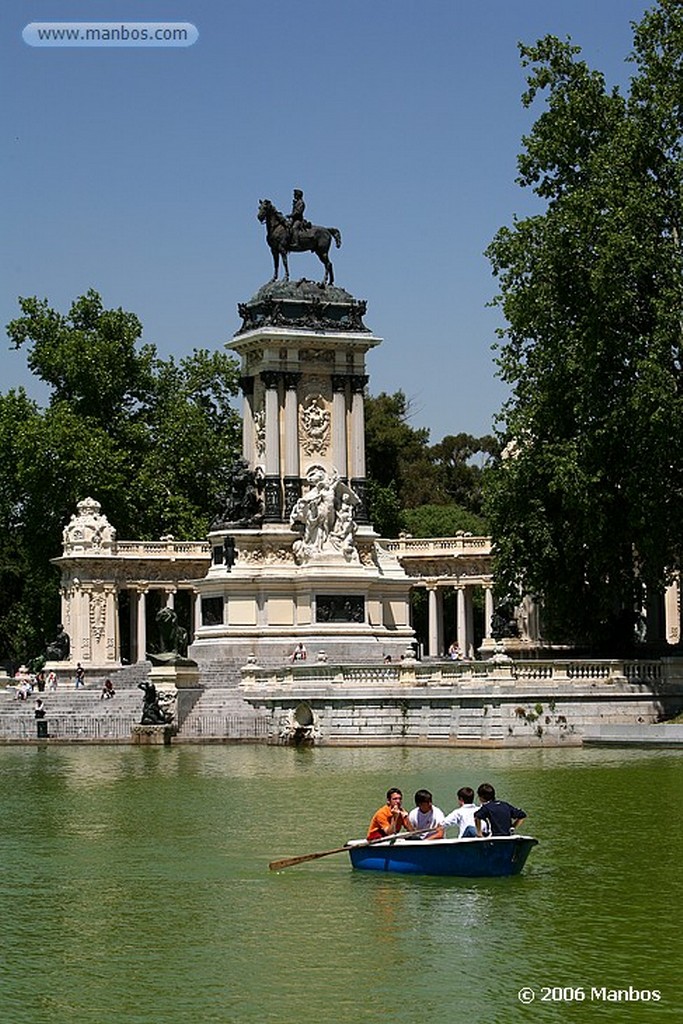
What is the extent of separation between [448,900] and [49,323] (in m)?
69.2

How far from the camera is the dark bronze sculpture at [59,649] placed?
7775cm

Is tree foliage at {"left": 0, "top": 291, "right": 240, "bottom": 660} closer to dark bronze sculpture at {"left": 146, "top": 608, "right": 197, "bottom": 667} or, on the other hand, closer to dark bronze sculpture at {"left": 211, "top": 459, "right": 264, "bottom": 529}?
dark bronze sculpture at {"left": 211, "top": 459, "right": 264, "bottom": 529}

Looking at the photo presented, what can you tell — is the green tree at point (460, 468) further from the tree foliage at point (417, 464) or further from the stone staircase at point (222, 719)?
the stone staircase at point (222, 719)

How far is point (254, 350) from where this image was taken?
66.9m

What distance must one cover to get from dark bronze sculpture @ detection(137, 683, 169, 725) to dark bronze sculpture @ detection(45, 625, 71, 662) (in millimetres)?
25026

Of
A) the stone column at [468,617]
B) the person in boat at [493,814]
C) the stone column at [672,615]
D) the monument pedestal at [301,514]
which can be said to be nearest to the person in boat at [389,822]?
the person in boat at [493,814]

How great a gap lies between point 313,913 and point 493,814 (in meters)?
2.56

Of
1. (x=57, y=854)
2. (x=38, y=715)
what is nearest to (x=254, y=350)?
(x=38, y=715)

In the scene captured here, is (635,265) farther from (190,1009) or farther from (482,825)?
(190,1009)

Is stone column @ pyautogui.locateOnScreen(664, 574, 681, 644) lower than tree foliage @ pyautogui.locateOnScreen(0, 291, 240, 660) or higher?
lower

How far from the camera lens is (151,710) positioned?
53094 mm

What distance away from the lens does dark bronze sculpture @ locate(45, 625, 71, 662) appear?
255 feet

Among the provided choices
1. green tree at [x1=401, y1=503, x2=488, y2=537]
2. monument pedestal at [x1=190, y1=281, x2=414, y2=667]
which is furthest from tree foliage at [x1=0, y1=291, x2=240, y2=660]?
monument pedestal at [x1=190, y1=281, x2=414, y2=667]

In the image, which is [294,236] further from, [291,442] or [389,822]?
[389,822]
